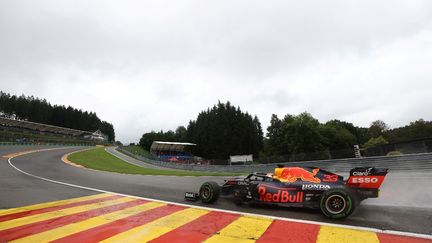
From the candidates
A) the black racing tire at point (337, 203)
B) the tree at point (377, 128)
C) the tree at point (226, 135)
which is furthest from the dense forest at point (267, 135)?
the black racing tire at point (337, 203)

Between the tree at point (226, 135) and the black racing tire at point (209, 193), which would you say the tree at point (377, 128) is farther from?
the black racing tire at point (209, 193)

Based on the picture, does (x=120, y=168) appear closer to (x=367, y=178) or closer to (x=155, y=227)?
(x=155, y=227)

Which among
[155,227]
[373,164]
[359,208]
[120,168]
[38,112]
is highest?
[38,112]

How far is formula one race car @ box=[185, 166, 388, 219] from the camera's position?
7926 millimetres

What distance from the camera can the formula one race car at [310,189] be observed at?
793cm

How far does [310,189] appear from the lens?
8641 millimetres

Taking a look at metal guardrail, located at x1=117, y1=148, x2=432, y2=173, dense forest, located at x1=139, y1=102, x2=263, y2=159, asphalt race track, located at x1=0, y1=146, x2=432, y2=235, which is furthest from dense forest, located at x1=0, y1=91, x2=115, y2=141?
asphalt race track, located at x1=0, y1=146, x2=432, y2=235

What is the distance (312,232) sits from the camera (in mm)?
6629

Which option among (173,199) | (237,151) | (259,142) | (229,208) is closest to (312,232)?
(229,208)

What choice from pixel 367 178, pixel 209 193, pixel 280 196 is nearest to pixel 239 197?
pixel 209 193

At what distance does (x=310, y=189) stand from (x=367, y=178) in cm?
142

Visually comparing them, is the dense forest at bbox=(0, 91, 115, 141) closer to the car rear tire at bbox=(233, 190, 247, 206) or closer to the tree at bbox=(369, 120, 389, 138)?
the tree at bbox=(369, 120, 389, 138)

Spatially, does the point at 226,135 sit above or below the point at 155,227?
above

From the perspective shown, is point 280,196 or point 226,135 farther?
point 226,135
